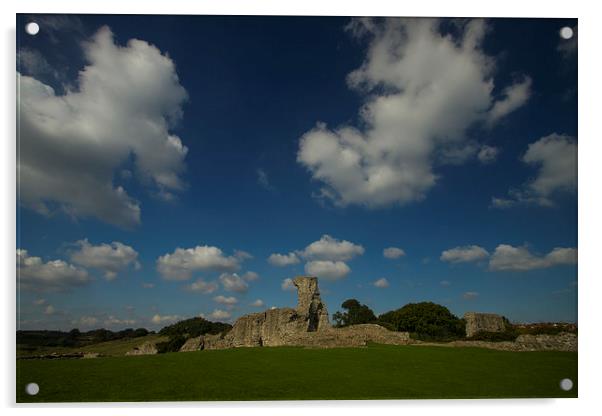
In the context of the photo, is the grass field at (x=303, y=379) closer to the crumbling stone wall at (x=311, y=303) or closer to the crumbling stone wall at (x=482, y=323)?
the crumbling stone wall at (x=482, y=323)

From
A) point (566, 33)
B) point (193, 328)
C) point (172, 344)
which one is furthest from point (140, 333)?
point (566, 33)

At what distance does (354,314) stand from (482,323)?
23.6 metres

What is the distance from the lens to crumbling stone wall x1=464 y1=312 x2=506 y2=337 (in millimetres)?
19656

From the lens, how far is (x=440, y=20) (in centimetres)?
850

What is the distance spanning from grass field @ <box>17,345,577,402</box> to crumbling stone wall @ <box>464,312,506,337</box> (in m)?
8.97

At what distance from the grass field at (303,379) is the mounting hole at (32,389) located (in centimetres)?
7

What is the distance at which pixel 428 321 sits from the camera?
31.2 meters

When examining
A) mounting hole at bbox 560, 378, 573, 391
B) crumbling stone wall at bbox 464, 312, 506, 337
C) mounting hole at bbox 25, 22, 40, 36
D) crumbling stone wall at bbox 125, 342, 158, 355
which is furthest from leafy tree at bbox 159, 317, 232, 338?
mounting hole at bbox 560, 378, 573, 391

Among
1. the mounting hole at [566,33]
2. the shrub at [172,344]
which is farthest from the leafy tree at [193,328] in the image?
the mounting hole at [566,33]

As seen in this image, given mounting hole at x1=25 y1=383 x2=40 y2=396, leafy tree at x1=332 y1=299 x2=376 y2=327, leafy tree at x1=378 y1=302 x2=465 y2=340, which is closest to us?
mounting hole at x1=25 y1=383 x2=40 y2=396

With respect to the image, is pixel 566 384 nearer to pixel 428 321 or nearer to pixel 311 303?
pixel 311 303

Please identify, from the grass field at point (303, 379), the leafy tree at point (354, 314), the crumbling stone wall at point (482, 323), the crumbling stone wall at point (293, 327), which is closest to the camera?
the grass field at point (303, 379)

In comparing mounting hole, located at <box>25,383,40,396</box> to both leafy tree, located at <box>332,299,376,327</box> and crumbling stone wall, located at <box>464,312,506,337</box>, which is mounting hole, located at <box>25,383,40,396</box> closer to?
crumbling stone wall, located at <box>464,312,506,337</box>

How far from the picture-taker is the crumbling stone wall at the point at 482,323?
19.7m
